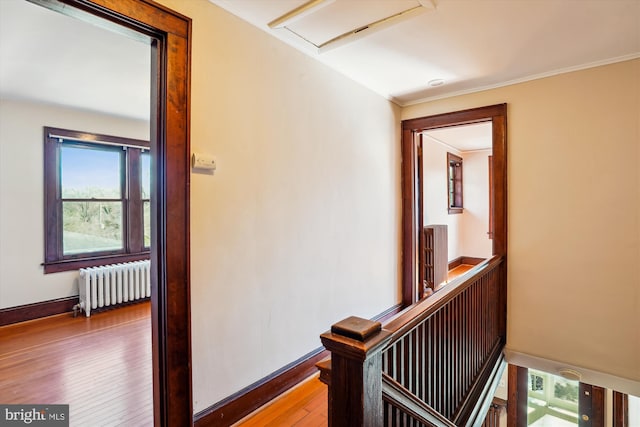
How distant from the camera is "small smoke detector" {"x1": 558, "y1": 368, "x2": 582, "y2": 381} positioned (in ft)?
8.87

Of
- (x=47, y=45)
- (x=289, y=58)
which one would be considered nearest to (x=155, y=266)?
(x=289, y=58)

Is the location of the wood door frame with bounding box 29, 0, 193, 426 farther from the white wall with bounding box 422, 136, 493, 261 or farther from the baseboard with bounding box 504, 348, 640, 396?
the white wall with bounding box 422, 136, 493, 261

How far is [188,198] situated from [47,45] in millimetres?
1862

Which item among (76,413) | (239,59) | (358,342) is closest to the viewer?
(358,342)

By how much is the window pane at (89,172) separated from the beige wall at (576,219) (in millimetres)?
4798

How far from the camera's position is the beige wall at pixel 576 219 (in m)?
2.53

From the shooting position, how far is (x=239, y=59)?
1.91 m

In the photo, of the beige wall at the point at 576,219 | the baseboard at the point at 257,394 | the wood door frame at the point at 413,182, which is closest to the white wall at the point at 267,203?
the baseboard at the point at 257,394

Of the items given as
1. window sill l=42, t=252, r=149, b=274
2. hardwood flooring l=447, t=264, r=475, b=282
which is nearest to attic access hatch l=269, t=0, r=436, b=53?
window sill l=42, t=252, r=149, b=274

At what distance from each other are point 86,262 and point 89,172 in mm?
1198

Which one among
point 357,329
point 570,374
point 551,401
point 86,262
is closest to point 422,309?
point 357,329

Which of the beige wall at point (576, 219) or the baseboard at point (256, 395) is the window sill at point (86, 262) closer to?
the baseboard at point (256, 395)

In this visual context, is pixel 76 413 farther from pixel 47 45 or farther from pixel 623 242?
pixel 623 242

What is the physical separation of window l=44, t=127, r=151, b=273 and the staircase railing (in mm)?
4359
